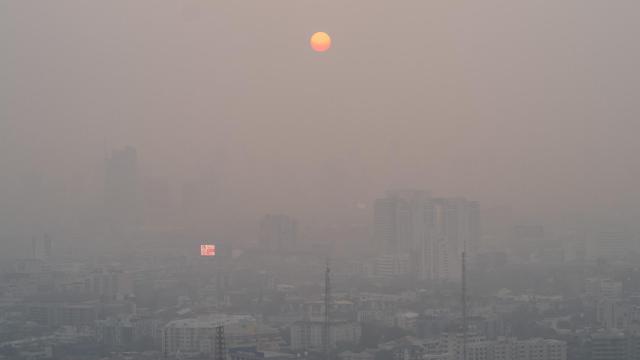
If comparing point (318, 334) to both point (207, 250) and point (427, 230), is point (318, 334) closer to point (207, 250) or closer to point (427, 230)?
point (207, 250)

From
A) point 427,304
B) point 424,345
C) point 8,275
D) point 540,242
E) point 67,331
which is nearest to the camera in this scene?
point 424,345

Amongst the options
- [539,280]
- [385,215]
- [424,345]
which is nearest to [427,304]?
[385,215]

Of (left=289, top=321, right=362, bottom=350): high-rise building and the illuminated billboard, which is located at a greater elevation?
the illuminated billboard

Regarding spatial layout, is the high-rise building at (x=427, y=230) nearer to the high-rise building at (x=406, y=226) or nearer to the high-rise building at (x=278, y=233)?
the high-rise building at (x=406, y=226)

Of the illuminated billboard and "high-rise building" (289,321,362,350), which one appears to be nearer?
"high-rise building" (289,321,362,350)

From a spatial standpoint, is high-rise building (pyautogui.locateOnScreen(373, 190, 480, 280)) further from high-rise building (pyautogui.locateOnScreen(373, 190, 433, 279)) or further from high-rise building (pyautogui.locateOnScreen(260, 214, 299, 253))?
high-rise building (pyautogui.locateOnScreen(260, 214, 299, 253))

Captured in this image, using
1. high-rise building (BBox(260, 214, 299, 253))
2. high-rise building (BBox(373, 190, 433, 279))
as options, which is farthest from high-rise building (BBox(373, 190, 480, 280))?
high-rise building (BBox(260, 214, 299, 253))

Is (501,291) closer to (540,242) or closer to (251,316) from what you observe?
(540,242)

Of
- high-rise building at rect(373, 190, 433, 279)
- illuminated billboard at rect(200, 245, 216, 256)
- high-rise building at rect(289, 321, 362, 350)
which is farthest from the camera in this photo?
high-rise building at rect(373, 190, 433, 279)
